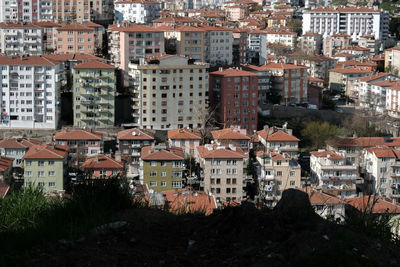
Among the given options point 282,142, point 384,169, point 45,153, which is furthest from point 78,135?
point 384,169

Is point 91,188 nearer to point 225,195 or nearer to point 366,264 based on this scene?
point 366,264

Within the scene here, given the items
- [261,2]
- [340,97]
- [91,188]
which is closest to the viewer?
[91,188]

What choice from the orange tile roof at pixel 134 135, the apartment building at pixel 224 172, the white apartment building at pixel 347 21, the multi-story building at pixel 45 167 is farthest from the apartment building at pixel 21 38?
the white apartment building at pixel 347 21

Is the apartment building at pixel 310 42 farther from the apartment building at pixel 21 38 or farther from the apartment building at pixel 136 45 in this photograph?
the apartment building at pixel 136 45

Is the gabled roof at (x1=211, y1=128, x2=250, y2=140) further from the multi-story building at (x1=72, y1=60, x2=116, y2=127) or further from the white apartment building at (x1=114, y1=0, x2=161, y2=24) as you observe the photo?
the white apartment building at (x1=114, y1=0, x2=161, y2=24)

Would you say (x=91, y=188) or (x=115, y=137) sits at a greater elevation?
(x=91, y=188)

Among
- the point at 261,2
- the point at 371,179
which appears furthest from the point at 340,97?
the point at 261,2
